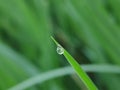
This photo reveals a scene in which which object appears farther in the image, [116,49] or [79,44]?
[79,44]

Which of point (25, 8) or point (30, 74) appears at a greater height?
point (25, 8)

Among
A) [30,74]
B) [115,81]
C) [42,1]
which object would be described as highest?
[42,1]

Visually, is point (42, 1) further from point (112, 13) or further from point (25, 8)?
point (112, 13)

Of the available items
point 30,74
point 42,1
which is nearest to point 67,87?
point 30,74

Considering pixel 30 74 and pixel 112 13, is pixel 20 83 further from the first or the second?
pixel 112 13

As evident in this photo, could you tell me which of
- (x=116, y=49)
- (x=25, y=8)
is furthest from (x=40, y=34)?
(x=116, y=49)

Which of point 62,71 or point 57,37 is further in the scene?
point 57,37
